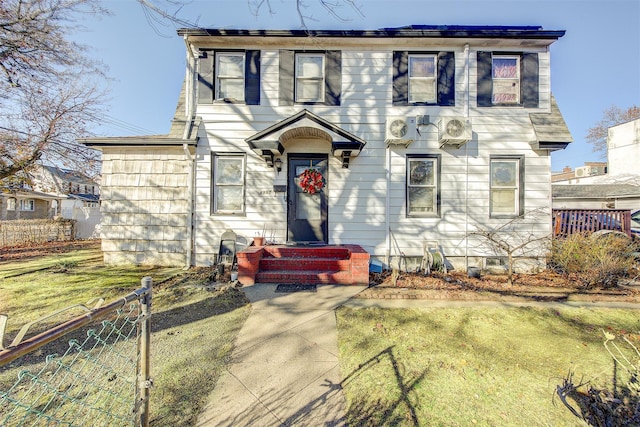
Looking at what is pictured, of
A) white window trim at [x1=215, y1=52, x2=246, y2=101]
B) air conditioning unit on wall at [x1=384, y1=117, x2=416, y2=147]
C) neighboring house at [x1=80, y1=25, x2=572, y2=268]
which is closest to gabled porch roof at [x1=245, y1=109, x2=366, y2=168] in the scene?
neighboring house at [x1=80, y1=25, x2=572, y2=268]

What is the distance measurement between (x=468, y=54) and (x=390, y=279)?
6.48 meters

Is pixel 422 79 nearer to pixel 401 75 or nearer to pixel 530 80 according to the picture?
pixel 401 75

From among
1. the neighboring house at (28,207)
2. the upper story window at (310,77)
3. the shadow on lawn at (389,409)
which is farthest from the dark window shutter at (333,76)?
the neighboring house at (28,207)

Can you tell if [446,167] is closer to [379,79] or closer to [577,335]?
[379,79]

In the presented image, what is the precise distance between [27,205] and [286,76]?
1115 inches

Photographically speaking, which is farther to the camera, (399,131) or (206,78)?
(206,78)

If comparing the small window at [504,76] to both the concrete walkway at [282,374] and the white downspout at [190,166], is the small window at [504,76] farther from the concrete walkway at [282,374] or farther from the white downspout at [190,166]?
the white downspout at [190,166]

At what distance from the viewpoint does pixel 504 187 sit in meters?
7.03

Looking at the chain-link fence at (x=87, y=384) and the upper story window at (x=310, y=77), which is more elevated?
the upper story window at (x=310, y=77)

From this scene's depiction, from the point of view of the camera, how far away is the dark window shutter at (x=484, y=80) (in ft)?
23.1

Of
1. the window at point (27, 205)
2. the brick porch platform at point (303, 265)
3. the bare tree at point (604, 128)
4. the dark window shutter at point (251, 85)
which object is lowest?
the brick porch platform at point (303, 265)

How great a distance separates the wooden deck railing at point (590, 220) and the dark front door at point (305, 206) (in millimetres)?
6906

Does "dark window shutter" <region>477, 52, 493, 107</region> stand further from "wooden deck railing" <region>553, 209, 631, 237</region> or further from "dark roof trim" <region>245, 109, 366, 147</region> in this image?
"wooden deck railing" <region>553, 209, 631, 237</region>

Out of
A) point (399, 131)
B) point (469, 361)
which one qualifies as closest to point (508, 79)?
point (399, 131)
